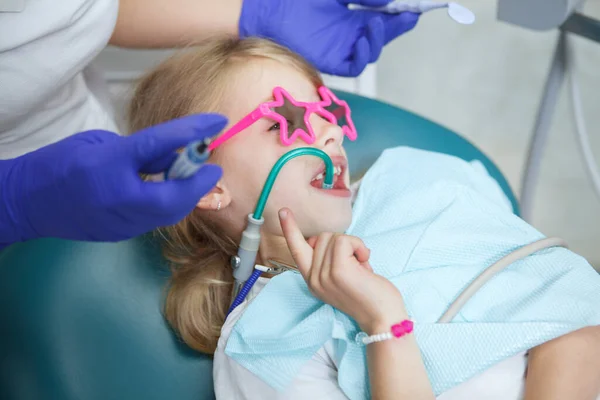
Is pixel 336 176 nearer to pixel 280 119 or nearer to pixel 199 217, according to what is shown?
pixel 280 119

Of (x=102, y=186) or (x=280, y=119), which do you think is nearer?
(x=102, y=186)

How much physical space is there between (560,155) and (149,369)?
2.09 metres

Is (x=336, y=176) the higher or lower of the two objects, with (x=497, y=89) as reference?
higher

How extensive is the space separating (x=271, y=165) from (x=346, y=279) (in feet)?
0.88

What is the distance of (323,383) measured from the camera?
3.93 feet

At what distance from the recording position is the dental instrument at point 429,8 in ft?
4.73

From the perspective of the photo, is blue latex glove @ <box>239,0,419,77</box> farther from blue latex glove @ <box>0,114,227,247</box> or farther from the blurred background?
the blurred background

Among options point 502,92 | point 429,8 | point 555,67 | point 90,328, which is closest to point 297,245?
point 90,328

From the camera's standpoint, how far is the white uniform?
3.75 feet

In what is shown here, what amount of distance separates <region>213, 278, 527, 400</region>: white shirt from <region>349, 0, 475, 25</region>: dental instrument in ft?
2.25

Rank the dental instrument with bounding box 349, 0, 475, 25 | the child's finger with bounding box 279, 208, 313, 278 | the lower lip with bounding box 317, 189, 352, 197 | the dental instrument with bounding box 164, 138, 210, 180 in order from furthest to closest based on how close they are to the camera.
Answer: the dental instrument with bounding box 349, 0, 475, 25, the lower lip with bounding box 317, 189, 352, 197, the child's finger with bounding box 279, 208, 313, 278, the dental instrument with bounding box 164, 138, 210, 180

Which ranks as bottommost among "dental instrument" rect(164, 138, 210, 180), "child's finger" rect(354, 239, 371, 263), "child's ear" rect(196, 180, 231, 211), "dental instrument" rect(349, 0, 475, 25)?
"child's ear" rect(196, 180, 231, 211)

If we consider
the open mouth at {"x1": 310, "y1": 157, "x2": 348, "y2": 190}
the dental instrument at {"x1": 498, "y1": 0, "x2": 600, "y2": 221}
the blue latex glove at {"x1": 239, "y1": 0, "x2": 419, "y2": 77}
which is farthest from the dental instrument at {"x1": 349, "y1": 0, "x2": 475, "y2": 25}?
the open mouth at {"x1": 310, "y1": 157, "x2": 348, "y2": 190}

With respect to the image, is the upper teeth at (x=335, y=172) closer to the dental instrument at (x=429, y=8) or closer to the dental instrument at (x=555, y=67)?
the dental instrument at (x=429, y=8)
